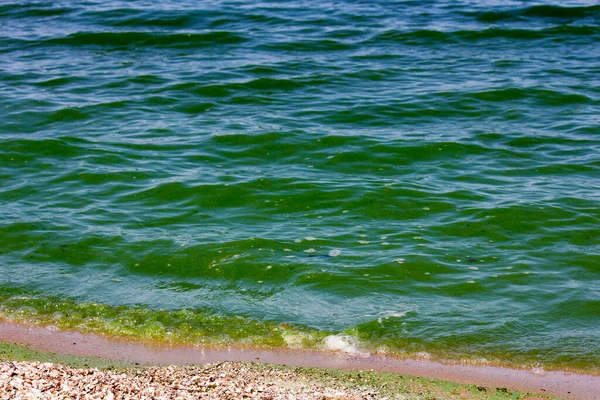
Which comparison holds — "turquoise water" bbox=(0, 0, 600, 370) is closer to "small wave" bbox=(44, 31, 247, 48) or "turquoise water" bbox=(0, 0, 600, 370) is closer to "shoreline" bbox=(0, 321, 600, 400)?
"small wave" bbox=(44, 31, 247, 48)

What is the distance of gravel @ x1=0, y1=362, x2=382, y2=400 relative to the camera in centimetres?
573

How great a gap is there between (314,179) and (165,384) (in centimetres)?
561

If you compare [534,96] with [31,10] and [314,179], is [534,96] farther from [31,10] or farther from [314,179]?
[31,10]

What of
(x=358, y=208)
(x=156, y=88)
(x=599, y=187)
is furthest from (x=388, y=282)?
(x=156, y=88)

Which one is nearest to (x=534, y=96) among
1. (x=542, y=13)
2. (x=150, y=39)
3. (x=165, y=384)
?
(x=542, y=13)

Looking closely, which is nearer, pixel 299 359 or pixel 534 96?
pixel 299 359

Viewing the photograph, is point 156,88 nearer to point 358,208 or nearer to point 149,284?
point 358,208

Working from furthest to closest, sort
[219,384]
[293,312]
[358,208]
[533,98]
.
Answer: [533,98], [358,208], [293,312], [219,384]

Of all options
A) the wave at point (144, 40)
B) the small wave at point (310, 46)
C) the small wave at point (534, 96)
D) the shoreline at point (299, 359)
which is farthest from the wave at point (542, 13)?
the shoreline at point (299, 359)

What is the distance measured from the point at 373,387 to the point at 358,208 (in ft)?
13.9

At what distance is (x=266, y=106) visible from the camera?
47.2 feet

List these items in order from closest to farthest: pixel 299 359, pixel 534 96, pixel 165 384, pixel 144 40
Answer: pixel 165 384, pixel 299 359, pixel 534 96, pixel 144 40

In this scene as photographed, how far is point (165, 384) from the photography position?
608 cm

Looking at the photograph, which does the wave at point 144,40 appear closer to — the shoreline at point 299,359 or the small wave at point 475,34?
the small wave at point 475,34
